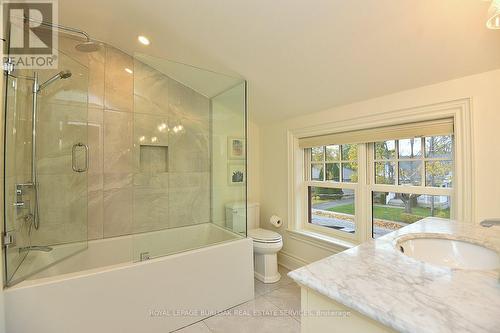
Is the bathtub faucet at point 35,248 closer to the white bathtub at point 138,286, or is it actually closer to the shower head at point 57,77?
the white bathtub at point 138,286

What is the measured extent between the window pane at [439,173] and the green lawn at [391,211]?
22cm

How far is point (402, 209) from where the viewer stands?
214cm

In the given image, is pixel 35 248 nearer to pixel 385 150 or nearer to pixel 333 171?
pixel 333 171

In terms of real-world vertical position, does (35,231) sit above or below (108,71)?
below

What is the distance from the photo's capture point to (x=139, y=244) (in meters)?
2.10

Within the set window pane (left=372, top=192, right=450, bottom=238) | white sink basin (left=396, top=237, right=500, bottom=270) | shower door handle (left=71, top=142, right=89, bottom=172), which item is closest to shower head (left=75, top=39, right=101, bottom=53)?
shower door handle (left=71, top=142, right=89, bottom=172)

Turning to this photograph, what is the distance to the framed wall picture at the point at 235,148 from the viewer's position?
8.94ft

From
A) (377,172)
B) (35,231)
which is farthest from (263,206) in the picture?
(35,231)

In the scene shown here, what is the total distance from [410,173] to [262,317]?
1.80 m

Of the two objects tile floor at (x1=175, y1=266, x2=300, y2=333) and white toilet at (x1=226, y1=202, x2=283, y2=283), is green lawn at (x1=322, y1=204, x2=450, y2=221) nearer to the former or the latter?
white toilet at (x1=226, y1=202, x2=283, y2=283)

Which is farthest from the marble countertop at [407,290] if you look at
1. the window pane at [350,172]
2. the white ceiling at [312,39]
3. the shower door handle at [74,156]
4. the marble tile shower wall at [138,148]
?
the shower door handle at [74,156]

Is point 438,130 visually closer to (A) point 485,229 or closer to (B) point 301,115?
(A) point 485,229

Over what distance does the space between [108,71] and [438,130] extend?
10.2 ft

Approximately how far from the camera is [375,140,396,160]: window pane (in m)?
2.19
